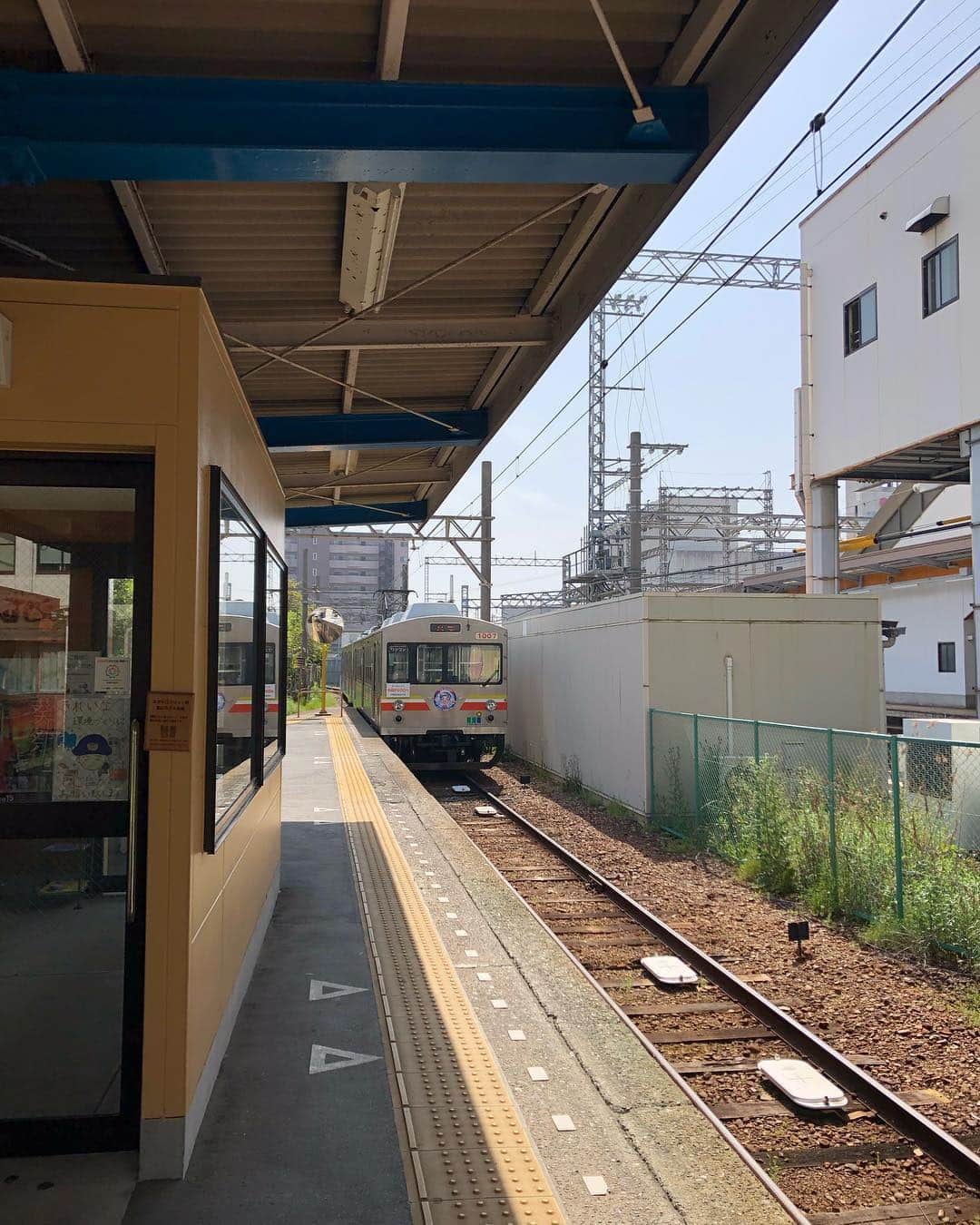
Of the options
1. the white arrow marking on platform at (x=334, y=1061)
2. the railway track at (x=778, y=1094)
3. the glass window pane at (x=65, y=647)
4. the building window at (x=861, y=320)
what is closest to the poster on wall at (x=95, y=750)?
the glass window pane at (x=65, y=647)

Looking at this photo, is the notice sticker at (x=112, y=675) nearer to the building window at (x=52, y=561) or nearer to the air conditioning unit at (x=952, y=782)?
the building window at (x=52, y=561)

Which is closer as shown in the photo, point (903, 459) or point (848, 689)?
point (848, 689)

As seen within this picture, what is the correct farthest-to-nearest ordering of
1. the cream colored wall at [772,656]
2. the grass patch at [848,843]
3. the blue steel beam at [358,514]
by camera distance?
the blue steel beam at [358,514] → the cream colored wall at [772,656] → the grass patch at [848,843]

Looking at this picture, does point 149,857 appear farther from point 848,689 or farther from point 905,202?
point 905,202

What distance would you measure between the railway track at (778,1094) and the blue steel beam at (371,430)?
4.32 m

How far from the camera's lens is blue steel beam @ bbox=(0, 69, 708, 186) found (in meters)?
3.88

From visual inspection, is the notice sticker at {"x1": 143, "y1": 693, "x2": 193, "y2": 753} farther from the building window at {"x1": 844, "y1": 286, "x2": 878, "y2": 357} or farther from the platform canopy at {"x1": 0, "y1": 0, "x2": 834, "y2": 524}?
the building window at {"x1": 844, "y1": 286, "x2": 878, "y2": 357}

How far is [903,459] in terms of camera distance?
18500mm

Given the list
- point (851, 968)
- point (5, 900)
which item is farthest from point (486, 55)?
point (851, 968)

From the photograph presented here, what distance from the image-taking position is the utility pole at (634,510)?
76.3ft

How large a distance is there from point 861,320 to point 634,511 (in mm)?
6698

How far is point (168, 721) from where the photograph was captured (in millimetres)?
3027

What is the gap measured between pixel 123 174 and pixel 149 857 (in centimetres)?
284

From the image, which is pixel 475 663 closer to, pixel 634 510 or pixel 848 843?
pixel 634 510
